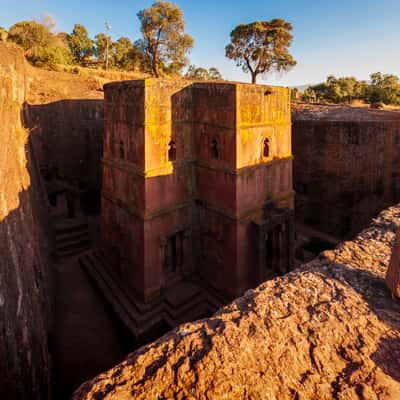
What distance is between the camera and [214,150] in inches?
419

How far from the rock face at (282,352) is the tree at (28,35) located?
2663cm

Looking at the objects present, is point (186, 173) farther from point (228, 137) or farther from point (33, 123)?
point (33, 123)

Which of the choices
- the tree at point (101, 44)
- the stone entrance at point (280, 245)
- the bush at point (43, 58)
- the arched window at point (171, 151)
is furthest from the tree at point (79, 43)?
the stone entrance at point (280, 245)

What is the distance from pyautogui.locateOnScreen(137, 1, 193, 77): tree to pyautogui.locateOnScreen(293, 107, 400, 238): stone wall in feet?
49.2

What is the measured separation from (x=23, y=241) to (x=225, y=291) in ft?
21.9

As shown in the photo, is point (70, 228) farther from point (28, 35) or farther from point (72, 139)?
point (28, 35)

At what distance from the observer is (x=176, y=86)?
401 inches

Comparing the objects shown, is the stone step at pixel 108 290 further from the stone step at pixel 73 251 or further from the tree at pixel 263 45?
the tree at pixel 263 45

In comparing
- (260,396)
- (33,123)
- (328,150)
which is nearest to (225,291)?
(260,396)

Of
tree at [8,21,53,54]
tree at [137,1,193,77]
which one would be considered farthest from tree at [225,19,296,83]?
tree at [8,21,53,54]

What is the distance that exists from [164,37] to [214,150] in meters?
21.0

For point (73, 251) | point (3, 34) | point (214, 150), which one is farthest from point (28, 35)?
point (214, 150)

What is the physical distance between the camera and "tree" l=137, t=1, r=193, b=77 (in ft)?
85.0

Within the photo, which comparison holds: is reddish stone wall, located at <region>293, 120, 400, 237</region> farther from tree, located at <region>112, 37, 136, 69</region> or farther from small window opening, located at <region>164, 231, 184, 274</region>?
tree, located at <region>112, 37, 136, 69</region>
